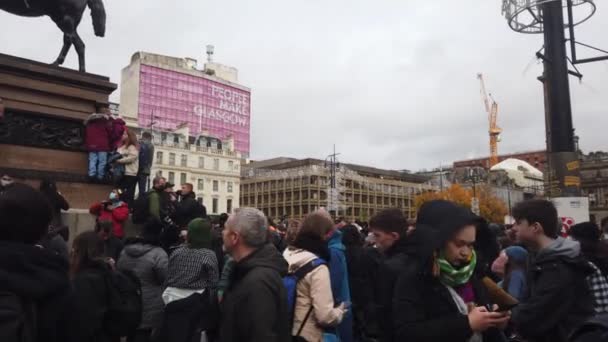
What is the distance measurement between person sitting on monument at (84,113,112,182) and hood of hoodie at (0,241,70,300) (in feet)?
25.0

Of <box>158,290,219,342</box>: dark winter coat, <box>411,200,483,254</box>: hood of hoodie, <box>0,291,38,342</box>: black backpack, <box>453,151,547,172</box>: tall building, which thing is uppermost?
<box>453,151,547,172</box>: tall building

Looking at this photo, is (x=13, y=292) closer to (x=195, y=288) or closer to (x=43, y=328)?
(x=43, y=328)

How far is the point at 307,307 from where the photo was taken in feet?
13.3

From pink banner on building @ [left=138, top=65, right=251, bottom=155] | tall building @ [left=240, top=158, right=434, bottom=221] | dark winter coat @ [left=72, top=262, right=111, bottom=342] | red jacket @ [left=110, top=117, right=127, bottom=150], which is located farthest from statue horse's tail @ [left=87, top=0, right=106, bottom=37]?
pink banner on building @ [left=138, top=65, right=251, bottom=155]

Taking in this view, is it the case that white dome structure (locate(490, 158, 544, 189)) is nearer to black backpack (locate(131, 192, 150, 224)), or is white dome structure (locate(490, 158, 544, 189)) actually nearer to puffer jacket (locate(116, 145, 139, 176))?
puffer jacket (locate(116, 145, 139, 176))

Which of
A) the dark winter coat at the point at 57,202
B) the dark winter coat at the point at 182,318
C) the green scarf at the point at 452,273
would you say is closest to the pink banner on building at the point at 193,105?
the dark winter coat at the point at 57,202

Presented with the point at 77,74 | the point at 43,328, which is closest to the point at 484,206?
the point at 77,74

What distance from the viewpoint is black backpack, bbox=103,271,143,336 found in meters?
3.71

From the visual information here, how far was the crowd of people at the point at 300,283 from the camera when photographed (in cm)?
237

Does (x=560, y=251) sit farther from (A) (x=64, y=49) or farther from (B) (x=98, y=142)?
(A) (x=64, y=49)

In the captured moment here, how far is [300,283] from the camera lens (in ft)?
13.4

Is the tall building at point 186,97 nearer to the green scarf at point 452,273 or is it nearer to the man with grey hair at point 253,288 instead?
the man with grey hair at point 253,288

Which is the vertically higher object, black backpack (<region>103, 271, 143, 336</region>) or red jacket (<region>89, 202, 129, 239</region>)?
red jacket (<region>89, 202, 129, 239</region>)

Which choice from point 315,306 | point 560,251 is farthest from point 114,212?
point 560,251
